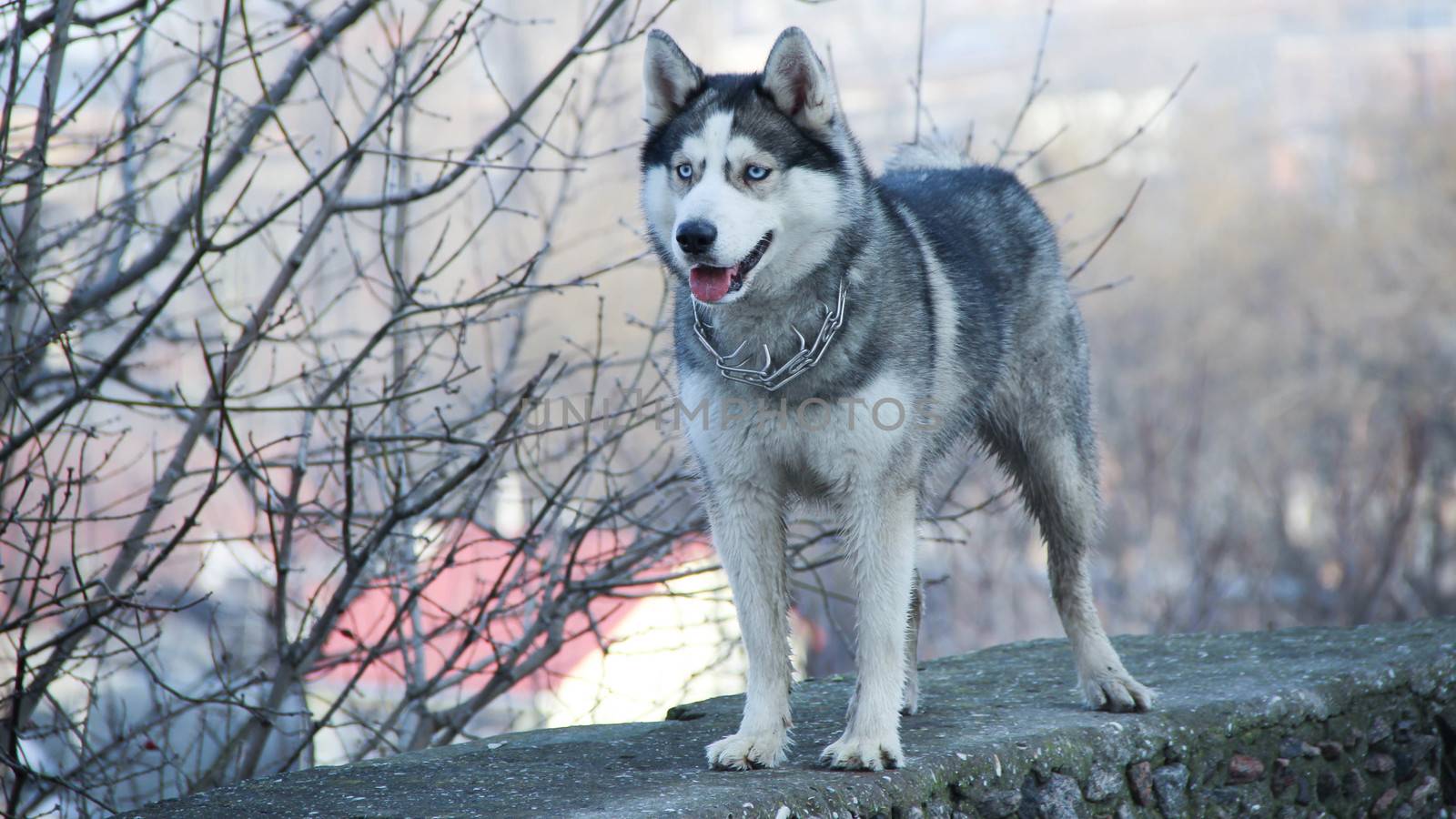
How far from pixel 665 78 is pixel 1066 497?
212 centimetres

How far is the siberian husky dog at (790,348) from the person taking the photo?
12.6ft

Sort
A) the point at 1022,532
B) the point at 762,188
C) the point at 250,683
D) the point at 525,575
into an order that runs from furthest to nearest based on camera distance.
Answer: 1. the point at 1022,532
2. the point at 525,575
3. the point at 250,683
4. the point at 762,188

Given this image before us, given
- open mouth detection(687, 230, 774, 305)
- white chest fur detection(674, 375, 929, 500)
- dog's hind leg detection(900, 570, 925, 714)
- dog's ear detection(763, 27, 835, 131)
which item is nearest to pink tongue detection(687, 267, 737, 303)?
open mouth detection(687, 230, 774, 305)

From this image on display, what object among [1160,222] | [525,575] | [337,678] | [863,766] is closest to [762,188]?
[863,766]

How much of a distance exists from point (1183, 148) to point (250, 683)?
57.4m

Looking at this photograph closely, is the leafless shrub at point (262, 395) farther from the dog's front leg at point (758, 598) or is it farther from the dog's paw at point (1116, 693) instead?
the dog's paw at point (1116, 693)

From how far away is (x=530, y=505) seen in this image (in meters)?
5.77

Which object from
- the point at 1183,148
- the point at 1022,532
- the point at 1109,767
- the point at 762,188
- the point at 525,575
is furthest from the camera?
the point at 1183,148

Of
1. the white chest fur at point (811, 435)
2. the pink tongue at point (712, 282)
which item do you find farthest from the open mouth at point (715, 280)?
the white chest fur at point (811, 435)

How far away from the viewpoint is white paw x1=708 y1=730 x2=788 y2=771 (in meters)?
3.90

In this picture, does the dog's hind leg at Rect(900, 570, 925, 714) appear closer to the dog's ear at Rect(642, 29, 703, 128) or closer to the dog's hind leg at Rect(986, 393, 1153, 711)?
the dog's hind leg at Rect(986, 393, 1153, 711)

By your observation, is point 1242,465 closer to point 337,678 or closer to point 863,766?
point 337,678

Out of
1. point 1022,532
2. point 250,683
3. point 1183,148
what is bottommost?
point 250,683

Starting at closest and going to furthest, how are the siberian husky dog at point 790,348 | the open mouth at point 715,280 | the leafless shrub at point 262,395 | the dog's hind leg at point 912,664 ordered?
the open mouth at point 715,280
the siberian husky dog at point 790,348
the leafless shrub at point 262,395
the dog's hind leg at point 912,664
